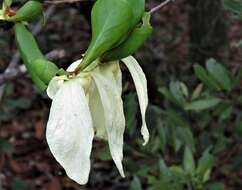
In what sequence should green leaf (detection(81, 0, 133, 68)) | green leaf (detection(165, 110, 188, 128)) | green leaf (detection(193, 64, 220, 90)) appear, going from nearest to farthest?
green leaf (detection(81, 0, 133, 68)) < green leaf (detection(193, 64, 220, 90)) < green leaf (detection(165, 110, 188, 128))

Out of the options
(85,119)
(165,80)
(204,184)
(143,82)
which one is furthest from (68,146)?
(165,80)

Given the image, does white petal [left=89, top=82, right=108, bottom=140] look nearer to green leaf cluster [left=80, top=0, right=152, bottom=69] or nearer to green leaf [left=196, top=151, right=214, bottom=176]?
green leaf cluster [left=80, top=0, right=152, bottom=69]

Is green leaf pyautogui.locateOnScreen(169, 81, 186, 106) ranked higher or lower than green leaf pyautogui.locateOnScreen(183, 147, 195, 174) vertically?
higher

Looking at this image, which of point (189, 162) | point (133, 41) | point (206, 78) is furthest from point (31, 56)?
point (189, 162)

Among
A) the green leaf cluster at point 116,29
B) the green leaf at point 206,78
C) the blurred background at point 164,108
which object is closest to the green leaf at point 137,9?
the green leaf cluster at point 116,29

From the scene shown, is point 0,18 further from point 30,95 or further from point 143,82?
point 30,95

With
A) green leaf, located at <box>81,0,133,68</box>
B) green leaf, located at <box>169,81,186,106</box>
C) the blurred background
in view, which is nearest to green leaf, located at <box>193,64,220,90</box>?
the blurred background

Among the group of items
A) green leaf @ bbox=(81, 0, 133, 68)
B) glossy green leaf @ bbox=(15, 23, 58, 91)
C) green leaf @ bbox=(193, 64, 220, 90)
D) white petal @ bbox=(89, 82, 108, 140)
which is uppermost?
green leaf @ bbox=(81, 0, 133, 68)

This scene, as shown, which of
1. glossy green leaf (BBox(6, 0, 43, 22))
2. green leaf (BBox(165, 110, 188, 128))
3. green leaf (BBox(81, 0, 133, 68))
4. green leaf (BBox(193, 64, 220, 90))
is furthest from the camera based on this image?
green leaf (BBox(165, 110, 188, 128))
